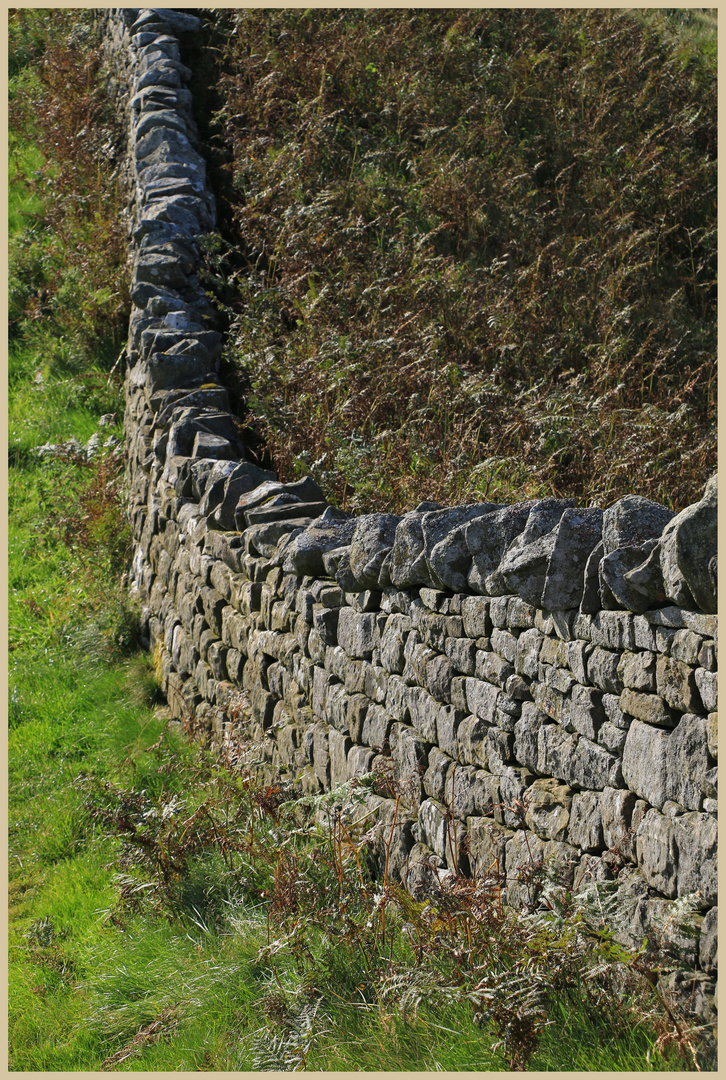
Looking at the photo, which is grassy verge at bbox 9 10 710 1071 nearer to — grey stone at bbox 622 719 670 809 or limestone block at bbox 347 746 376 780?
limestone block at bbox 347 746 376 780

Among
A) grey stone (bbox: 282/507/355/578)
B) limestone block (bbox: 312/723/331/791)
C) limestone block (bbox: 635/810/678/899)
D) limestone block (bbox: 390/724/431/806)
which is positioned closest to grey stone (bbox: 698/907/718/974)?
limestone block (bbox: 635/810/678/899)

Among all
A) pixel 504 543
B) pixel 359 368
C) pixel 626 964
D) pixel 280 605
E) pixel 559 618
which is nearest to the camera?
pixel 626 964

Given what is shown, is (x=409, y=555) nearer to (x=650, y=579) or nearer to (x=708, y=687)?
(x=650, y=579)

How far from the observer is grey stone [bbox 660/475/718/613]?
217 centimetres

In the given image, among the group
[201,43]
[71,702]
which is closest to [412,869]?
[71,702]

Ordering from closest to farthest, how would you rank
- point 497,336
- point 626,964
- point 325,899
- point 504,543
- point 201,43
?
point 626,964
point 504,543
point 325,899
point 497,336
point 201,43

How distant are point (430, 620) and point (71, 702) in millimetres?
3745

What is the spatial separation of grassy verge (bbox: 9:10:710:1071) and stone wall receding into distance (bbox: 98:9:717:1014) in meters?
0.22

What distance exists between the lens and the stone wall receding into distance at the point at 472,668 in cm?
234

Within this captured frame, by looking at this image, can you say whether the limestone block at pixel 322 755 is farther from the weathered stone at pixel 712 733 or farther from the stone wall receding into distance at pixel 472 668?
the weathered stone at pixel 712 733

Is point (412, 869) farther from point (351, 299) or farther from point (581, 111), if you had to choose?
point (581, 111)

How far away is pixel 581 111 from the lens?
957 centimetres

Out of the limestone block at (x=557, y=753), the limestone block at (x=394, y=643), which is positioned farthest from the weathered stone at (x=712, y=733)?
the limestone block at (x=394, y=643)

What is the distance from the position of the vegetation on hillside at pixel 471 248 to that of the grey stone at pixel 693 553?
2.61 meters
